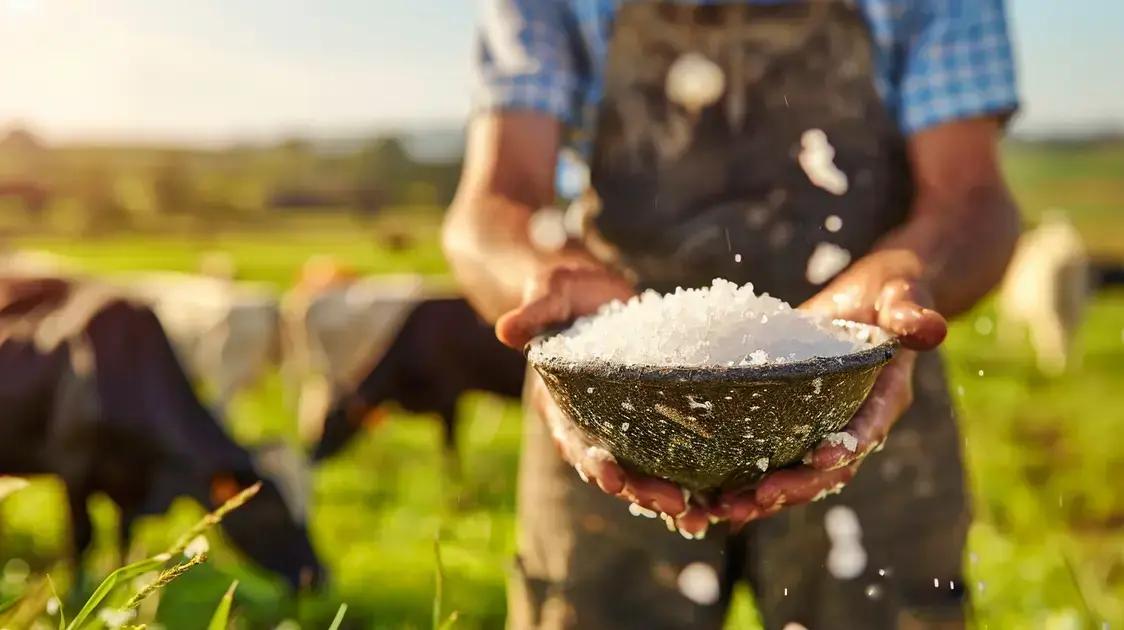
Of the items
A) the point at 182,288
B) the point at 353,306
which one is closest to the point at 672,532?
the point at 353,306

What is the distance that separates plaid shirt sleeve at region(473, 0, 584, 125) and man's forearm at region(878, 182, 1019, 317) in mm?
576

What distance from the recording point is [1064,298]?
839 centimetres

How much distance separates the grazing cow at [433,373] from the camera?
538 centimetres

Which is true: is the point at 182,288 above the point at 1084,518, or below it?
above

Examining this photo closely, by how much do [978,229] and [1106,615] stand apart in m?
Answer: 2.11

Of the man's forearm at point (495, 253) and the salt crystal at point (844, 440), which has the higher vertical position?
the man's forearm at point (495, 253)

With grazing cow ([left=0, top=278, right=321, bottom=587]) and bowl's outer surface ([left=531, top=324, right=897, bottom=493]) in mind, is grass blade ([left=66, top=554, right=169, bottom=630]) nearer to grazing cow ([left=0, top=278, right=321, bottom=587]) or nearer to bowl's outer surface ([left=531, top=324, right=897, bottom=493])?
bowl's outer surface ([left=531, top=324, right=897, bottom=493])

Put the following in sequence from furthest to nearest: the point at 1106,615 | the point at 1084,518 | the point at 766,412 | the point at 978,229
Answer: the point at 1084,518, the point at 1106,615, the point at 978,229, the point at 766,412

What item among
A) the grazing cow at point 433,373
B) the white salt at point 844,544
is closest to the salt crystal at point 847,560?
the white salt at point 844,544

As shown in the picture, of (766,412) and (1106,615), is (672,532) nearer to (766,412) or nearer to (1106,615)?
(766,412)

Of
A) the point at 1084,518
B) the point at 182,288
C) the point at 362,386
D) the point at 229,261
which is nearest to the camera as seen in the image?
the point at 1084,518

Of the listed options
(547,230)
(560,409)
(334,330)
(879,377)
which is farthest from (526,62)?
(334,330)

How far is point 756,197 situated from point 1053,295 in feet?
24.7

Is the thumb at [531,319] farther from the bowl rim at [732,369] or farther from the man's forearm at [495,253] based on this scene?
the bowl rim at [732,369]
